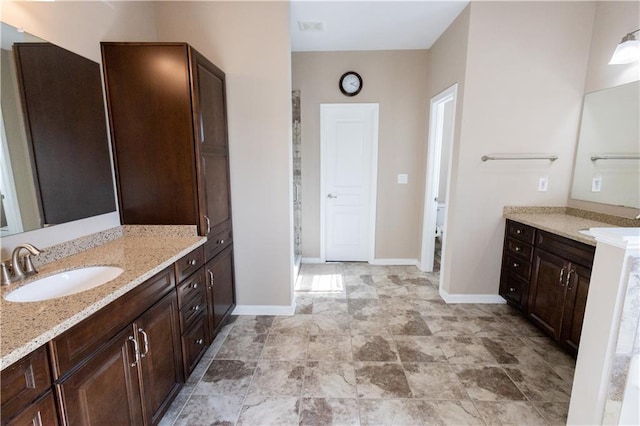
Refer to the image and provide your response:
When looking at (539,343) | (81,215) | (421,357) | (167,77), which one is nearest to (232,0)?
(167,77)

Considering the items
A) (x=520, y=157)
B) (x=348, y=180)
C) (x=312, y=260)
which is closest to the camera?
(x=520, y=157)

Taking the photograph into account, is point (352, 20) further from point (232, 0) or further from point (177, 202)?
point (177, 202)

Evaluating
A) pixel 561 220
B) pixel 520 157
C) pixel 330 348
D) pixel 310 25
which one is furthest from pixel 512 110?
pixel 330 348

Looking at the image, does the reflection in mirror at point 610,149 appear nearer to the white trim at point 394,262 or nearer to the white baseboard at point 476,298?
the white baseboard at point 476,298

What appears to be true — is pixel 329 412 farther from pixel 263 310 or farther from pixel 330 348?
pixel 263 310

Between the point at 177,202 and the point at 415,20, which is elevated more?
the point at 415,20

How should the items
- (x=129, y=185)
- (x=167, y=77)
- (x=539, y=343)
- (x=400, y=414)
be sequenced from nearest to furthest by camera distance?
(x=400, y=414)
(x=167, y=77)
(x=129, y=185)
(x=539, y=343)

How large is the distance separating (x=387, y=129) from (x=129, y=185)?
2.96m

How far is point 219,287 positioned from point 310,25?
8.72 ft

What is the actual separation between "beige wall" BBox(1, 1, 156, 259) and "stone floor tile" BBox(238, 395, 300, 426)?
1430 mm

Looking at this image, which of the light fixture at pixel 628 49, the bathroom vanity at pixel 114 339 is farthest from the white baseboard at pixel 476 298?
the bathroom vanity at pixel 114 339

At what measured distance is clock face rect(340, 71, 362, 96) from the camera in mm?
3672

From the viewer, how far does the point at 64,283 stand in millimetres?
1434

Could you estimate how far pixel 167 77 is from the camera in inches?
73.1
